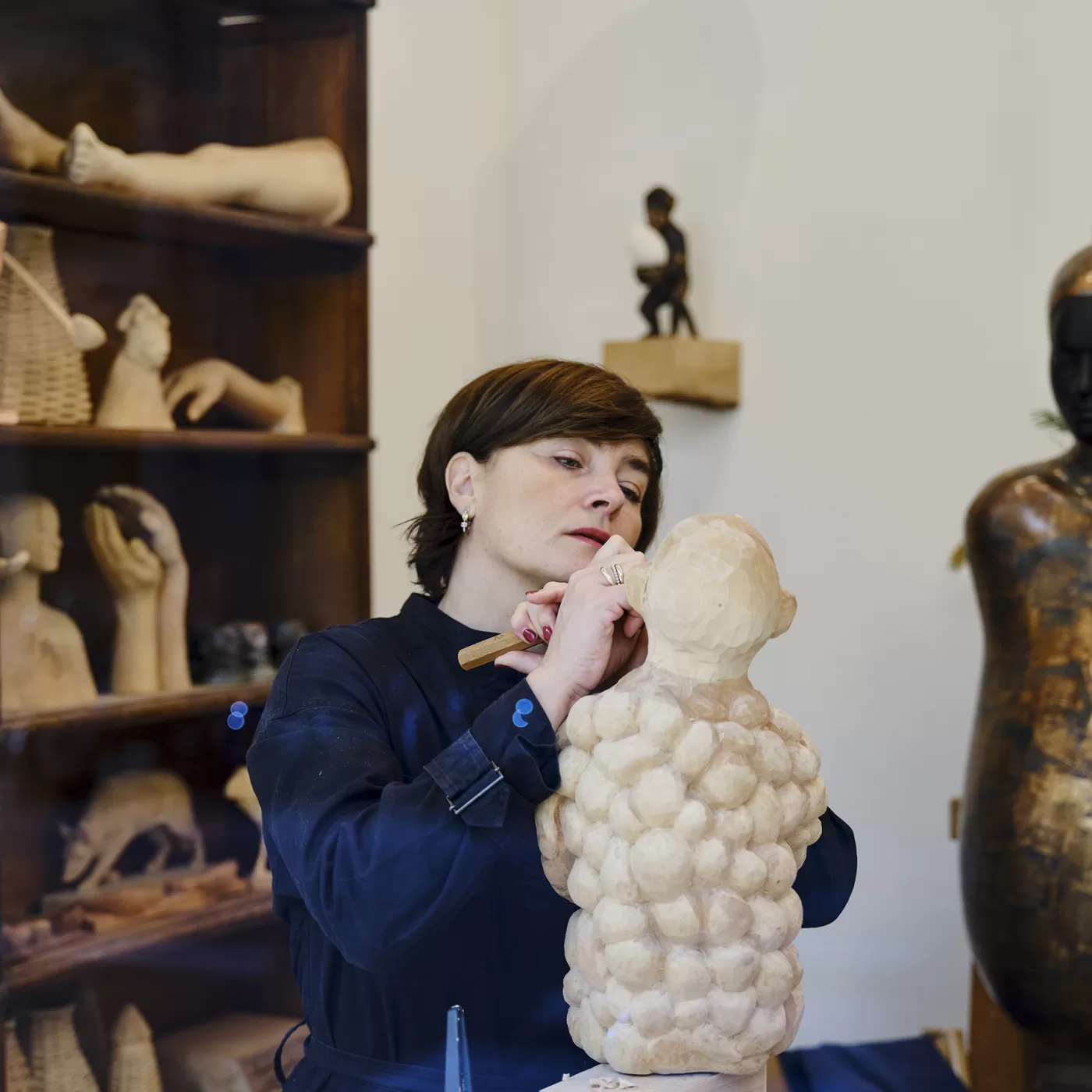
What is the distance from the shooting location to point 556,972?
2.54 feet

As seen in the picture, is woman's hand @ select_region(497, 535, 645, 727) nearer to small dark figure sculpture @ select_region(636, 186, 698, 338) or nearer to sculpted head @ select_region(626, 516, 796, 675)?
sculpted head @ select_region(626, 516, 796, 675)

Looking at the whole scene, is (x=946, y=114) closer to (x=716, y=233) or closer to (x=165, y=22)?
(x=716, y=233)

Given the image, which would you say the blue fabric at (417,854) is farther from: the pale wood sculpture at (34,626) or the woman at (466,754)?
the pale wood sculpture at (34,626)

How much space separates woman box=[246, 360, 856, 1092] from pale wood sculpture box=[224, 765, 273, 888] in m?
0.76

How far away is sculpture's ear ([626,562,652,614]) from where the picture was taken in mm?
652

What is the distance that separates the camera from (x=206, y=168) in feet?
5.15

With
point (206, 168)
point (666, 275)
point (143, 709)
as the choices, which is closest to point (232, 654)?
point (143, 709)

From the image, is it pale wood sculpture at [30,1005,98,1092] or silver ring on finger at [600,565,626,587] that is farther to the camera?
pale wood sculpture at [30,1005,98,1092]

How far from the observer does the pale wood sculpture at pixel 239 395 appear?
1599mm

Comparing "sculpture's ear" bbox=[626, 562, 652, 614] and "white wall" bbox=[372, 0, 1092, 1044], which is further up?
"white wall" bbox=[372, 0, 1092, 1044]

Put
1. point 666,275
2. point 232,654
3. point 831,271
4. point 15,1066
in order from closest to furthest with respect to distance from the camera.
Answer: point 15,1066 < point 232,654 < point 831,271 < point 666,275

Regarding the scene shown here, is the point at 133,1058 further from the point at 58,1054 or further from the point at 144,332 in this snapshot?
the point at 144,332

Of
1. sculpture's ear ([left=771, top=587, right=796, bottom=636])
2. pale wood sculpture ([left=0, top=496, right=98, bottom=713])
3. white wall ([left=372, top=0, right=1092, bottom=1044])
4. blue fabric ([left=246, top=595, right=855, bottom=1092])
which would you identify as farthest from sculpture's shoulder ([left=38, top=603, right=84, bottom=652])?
sculpture's ear ([left=771, top=587, right=796, bottom=636])

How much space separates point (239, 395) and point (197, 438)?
0.10 m
